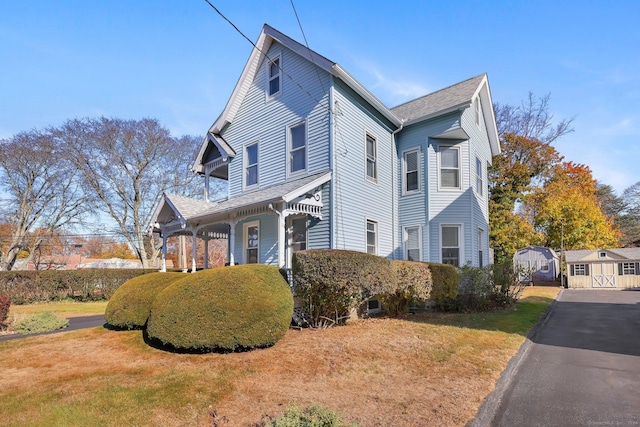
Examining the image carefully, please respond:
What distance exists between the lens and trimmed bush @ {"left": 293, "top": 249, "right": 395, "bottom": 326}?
8.52 m

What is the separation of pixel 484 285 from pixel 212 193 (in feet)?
97.6

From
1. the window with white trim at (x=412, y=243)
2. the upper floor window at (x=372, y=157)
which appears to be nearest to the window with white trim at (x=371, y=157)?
the upper floor window at (x=372, y=157)

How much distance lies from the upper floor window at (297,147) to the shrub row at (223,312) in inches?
230

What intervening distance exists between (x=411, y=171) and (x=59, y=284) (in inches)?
722

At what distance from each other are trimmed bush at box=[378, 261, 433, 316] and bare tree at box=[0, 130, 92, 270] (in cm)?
2931

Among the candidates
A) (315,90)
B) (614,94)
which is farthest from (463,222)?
(614,94)

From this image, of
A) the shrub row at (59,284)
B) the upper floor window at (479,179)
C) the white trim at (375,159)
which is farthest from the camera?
the shrub row at (59,284)

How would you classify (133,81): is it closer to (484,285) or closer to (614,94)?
(484,285)

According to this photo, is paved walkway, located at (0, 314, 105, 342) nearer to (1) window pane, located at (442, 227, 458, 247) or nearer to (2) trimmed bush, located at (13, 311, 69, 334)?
(2) trimmed bush, located at (13, 311, 69, 334)

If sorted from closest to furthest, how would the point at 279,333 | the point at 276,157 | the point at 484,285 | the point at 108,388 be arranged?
the point at 108,388
the point at 279,333
the point at 484,285
the point at 276,157

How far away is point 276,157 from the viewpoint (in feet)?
45.1

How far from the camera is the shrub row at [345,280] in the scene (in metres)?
8.54

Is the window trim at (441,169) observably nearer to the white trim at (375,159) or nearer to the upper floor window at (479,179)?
the upper floor window at (479,179)

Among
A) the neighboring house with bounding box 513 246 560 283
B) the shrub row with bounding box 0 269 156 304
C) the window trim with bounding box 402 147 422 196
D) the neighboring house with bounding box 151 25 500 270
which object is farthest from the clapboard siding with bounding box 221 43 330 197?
the neighboring house with bounding box 513 246 560 283
